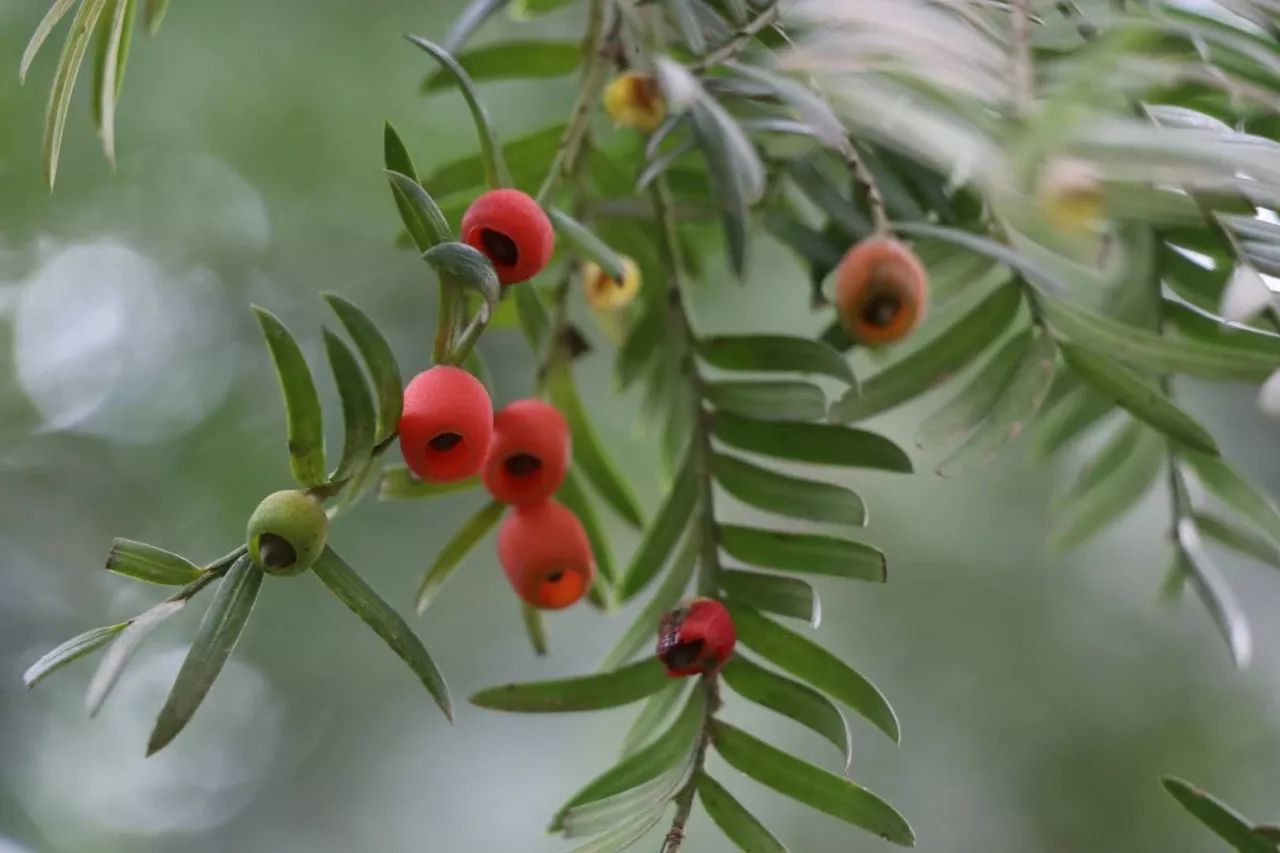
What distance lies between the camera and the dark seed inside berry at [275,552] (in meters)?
0.31

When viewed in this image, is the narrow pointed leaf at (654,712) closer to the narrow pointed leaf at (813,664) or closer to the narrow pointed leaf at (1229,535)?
the narrow pointed leaf at (813,664)

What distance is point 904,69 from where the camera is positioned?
0.90 feet

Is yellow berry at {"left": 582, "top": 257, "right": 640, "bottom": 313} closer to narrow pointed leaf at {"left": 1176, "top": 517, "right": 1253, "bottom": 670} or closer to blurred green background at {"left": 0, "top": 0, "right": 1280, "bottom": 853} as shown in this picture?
narrow pointed leaf at {"left": 1176, "top": 517, "right": 1253, "bottom": 670}

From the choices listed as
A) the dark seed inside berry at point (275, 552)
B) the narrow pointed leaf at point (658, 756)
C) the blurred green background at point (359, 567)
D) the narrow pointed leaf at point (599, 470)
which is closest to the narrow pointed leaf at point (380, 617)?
the dark seed inside berry at point (275, 552)

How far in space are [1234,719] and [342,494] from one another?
131 cm

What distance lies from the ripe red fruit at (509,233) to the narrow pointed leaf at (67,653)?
0.14 meters

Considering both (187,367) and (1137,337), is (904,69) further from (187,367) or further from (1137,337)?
(187,367)

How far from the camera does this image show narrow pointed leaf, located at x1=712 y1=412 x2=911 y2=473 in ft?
1.44

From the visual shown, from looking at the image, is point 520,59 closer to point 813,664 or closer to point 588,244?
point 588,244

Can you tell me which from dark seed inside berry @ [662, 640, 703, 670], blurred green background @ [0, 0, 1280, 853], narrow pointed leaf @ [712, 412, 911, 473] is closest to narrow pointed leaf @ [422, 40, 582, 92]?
narrow pointed leaf @ [712, 412, 911, 473]

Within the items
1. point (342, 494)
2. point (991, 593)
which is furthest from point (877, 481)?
point (342, 494)

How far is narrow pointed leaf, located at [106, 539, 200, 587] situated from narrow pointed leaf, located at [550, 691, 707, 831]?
0.55 ft

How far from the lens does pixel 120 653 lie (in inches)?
11.2

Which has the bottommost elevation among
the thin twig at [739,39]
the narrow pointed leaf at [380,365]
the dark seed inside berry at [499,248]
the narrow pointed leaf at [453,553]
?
the narrow pointed leaf at [453,553]
